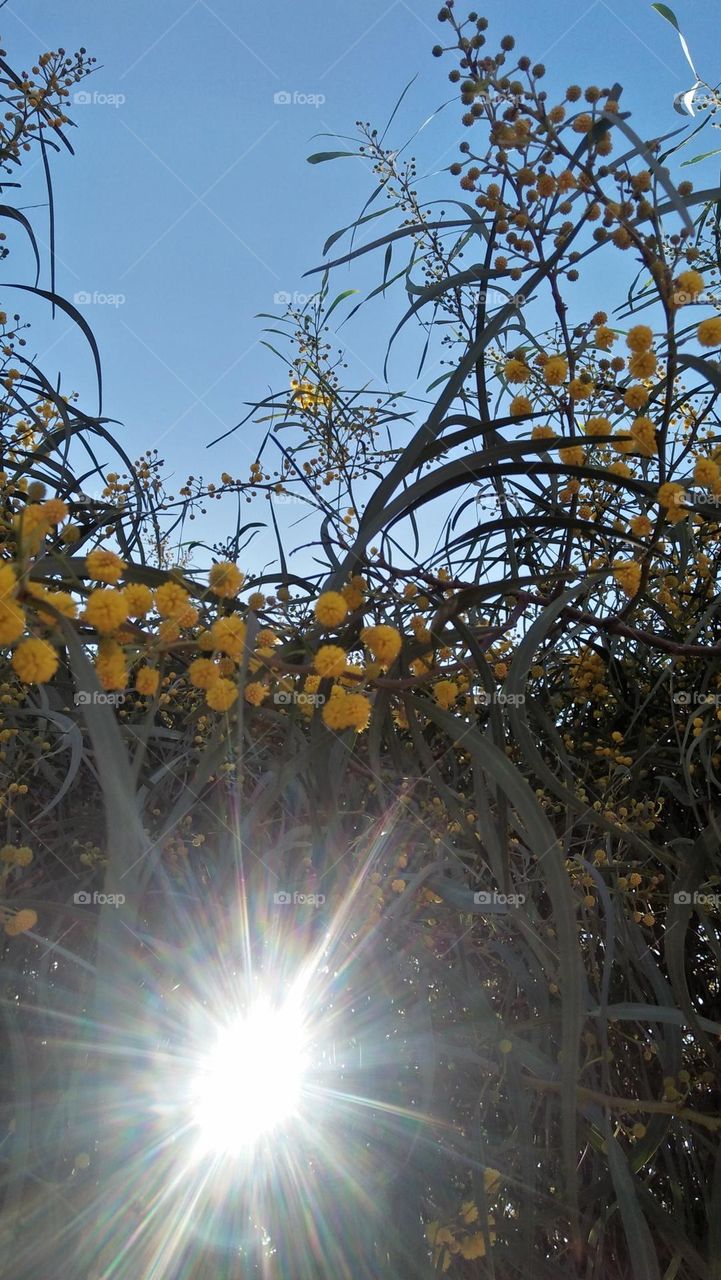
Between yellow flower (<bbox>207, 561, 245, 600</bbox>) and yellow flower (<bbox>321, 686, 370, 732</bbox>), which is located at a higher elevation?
yellow flower (<bbox>207, 561, 245, 600</bbox>)

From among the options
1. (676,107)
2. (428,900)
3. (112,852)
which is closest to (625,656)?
(428,900)

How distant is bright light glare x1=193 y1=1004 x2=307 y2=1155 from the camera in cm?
83

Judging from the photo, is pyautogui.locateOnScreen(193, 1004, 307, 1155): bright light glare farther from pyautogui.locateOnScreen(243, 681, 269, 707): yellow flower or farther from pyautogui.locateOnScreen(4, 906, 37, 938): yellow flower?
pyautogui.locateOnScreen(243, 681, 269, 707): yellow flower

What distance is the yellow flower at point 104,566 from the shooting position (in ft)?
A: 1.61

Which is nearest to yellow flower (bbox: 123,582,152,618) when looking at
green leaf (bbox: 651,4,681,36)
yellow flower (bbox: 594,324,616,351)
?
yellow flower (bbox: 594,324,616,351)

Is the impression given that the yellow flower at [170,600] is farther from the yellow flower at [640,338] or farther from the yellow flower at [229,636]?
the yellow flower at [640,338]

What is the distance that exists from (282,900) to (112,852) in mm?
465

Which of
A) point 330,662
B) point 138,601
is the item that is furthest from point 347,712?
point 138,601

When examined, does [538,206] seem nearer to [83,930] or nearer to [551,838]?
Result: [551,838]

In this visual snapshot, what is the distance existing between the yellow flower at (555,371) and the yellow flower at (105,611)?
1.43 ft

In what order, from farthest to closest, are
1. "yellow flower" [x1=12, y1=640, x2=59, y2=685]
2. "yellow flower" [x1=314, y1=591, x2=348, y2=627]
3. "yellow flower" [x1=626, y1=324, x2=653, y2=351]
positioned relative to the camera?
"yellow flower" [x1=626, y1=324, x2=653, y2=351]
"yellow flower" [x1=314, y1=591, x2=348, y2=627]
"yellow flower" [x1=12, y1=640, x2=59, y2=685]

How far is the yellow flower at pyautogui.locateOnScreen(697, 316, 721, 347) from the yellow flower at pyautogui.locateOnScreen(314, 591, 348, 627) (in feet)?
1.40

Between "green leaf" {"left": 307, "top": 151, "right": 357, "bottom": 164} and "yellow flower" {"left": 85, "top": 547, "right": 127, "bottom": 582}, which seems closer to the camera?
"yellow flower" {"left": 85, "top": 547, "right": 127, "bottom": 582}

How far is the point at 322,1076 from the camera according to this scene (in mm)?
937
